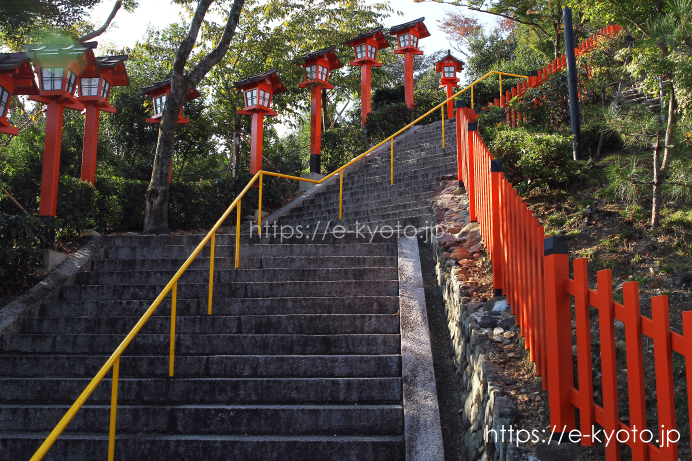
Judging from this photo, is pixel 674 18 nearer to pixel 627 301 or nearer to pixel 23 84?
pixel 627 301

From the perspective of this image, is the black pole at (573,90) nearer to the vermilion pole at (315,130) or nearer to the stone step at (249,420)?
the stone step at (249,420)

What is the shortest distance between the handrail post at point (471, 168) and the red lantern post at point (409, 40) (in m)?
10.2

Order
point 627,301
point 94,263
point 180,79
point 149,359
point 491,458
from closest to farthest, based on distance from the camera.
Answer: point 627,301, point 491,458, point 149,359, point 94,263, point 180,79

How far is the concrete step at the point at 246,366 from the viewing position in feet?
14.7

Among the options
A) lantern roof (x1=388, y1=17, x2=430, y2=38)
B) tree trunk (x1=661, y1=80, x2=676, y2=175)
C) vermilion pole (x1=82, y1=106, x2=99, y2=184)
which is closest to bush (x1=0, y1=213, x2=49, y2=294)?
vermilion pole (x1=82, y1=106, x2=99, y2=184)

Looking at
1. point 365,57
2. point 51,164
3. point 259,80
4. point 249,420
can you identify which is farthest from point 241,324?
point 365,57

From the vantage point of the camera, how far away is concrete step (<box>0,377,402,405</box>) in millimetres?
4215

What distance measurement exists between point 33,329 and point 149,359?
6.00 ft

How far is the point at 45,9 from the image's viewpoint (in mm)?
10156

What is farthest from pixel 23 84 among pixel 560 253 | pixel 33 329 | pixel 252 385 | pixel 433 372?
pixel 560 253

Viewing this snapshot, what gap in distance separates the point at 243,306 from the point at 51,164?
432 centimetres

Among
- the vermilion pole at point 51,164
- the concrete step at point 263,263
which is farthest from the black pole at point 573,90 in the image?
the vermilion pole at point 51,164

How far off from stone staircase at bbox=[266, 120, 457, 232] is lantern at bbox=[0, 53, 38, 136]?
4769 millimetres

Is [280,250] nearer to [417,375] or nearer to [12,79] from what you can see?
[417,375]
